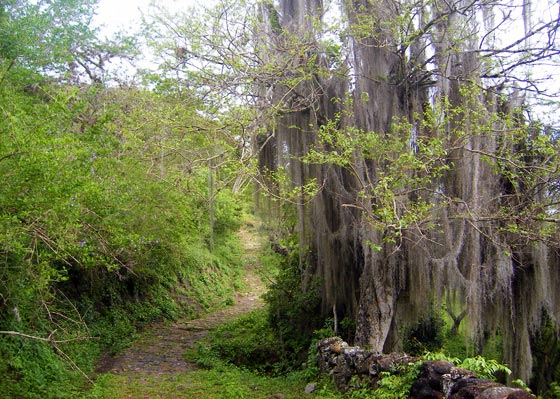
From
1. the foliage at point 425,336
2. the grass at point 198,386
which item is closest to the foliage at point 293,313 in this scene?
the grass at point 198,386

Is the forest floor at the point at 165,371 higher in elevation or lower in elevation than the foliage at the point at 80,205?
lower

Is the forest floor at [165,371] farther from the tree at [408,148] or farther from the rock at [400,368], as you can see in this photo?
the tree at [408,148]

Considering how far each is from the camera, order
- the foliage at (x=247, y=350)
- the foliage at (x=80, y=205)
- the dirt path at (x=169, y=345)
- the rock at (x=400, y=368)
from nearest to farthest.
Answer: the rock at (x=400, y=368)
the foliage at (x=80, y=205)
the dirt path at (x=169, y=345)
the foliage at (x=247, y=350)

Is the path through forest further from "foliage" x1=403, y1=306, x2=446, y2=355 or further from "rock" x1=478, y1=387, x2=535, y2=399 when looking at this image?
"rock" x1=478, y1=387, x2=535, y2=399

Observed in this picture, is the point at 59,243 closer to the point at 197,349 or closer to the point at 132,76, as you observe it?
the point at 197,349

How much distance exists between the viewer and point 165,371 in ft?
31.6

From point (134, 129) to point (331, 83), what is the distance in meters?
3.25

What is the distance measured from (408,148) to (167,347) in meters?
7.08

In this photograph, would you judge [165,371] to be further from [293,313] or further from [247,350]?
[293,313]

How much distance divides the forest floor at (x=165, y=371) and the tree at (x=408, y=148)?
2379 millimetres

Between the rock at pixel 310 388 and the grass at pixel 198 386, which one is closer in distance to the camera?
the grass at pixel 198 386

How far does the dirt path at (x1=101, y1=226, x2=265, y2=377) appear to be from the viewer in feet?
31.8

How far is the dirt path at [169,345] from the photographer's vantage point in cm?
968

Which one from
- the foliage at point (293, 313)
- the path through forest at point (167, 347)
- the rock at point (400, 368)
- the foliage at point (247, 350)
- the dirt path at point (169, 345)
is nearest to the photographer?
the rock at point (400, 368)
